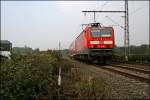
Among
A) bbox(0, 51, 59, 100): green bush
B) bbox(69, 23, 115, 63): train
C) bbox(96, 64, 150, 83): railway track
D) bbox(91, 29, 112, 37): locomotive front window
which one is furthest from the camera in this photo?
bbox(91, 29, 112, 37): locomotive front window

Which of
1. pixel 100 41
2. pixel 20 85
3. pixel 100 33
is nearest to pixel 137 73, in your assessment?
pixel 100 41

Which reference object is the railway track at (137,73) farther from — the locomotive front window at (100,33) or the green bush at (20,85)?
the locomotive front window at (100,33)

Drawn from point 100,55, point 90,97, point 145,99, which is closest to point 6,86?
point 90,97

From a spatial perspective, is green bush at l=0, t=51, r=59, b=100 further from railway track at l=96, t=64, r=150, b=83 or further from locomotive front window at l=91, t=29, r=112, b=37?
locomotive front window at l=91, t=29, r=112, b=37

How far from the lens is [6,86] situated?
6.30 m

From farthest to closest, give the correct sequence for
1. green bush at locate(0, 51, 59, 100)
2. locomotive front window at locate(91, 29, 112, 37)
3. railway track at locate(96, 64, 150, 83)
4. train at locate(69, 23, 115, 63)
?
locomotive front window at locate(91, 29, 112, 37) → train at locate(69, 23, 115, 63) → railway track at locate(96, 64, 150, 83) → green bush at locate(0, 51, 59, 100)

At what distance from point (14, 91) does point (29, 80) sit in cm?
74

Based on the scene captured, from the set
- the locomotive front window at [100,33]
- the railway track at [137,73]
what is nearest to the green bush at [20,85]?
the railway track at [137,73]

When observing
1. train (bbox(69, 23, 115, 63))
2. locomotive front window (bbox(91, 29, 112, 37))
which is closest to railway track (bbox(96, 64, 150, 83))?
train (bbox(69, 23, 115, 63))

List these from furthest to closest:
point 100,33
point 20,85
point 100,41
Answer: point 100,33, point 100,41, point 20,85

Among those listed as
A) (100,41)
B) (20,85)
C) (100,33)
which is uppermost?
(100,33)

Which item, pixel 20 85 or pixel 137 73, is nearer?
pixel 20 85

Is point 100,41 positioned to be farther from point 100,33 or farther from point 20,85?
point 20,85

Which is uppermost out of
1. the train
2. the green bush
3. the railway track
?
the train
